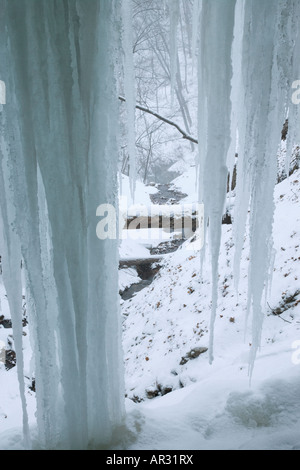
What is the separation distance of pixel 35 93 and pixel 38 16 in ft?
1.03

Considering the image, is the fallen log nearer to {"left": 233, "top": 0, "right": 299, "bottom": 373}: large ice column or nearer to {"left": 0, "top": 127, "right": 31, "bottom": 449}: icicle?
{"left": 233, "top": 0, "right": 299, "bottom": 373}: large ice column

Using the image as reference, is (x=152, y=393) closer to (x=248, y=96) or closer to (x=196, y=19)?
(x=248, y=96)

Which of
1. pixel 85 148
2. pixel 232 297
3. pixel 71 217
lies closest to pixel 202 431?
pixel 71 217

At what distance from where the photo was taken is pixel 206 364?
168 inches

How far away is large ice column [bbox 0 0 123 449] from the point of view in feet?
4.83

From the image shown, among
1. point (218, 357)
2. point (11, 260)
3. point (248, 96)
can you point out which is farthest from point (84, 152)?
point (218, 357)

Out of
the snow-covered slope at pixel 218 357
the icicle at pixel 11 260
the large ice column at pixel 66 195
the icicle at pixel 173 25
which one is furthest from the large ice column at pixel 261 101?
the icicle at pixel 11 260

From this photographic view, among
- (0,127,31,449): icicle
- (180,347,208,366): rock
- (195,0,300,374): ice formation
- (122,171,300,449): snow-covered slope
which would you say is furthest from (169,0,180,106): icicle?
(180,347,208,366): rock

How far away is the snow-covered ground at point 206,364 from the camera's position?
6.66 ft

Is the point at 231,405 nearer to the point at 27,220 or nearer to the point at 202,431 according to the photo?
the point at 202,431

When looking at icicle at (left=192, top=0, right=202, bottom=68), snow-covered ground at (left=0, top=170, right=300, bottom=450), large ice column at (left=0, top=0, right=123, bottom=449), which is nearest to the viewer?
large ice column at (left=0, top=0, right=123, bottom=449)

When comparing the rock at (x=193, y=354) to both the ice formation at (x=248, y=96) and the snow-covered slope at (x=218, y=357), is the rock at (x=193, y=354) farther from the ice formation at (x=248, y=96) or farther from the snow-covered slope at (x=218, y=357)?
the ice formation at (x=248, y=96)

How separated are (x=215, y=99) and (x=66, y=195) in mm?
954

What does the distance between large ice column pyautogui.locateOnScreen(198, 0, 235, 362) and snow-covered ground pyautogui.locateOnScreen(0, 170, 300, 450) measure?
39.2 inches
